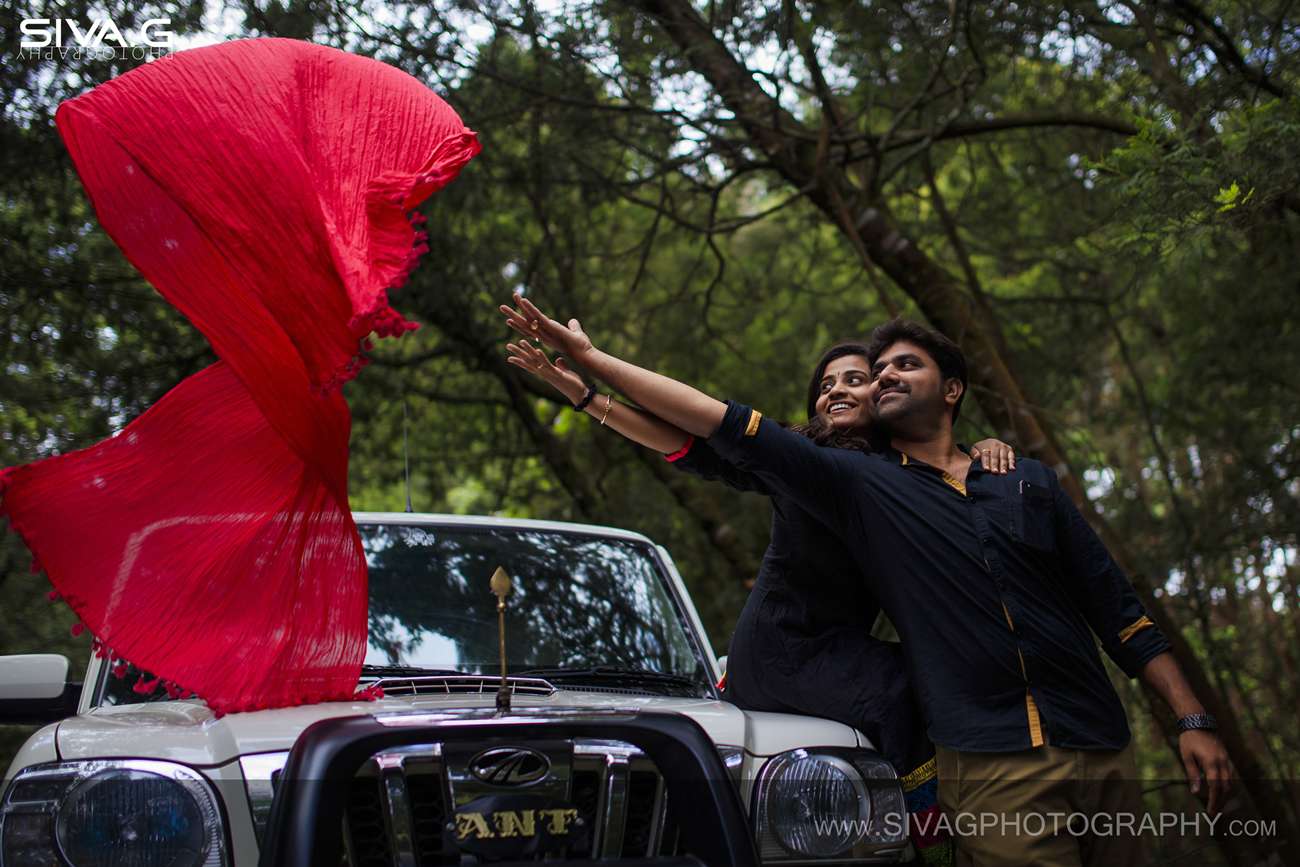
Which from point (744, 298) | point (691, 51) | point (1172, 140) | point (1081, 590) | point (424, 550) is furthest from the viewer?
point (744, 298)

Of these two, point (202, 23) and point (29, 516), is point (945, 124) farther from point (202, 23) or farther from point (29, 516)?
point (29, 516)

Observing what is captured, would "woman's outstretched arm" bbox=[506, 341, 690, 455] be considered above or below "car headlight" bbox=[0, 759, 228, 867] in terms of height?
above

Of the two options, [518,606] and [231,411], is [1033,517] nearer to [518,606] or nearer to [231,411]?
[518,606]

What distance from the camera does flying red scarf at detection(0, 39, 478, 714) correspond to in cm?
291

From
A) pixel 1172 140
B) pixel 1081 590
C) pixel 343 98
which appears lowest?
pixel 1081 590

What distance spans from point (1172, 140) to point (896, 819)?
298cm

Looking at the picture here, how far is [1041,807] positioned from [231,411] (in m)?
2.26

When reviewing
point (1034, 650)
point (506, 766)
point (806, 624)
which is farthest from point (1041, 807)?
point (506, 766)

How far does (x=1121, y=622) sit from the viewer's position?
3.38m

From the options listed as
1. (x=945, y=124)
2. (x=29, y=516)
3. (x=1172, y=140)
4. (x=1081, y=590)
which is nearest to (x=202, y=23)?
(x=945, y=124)

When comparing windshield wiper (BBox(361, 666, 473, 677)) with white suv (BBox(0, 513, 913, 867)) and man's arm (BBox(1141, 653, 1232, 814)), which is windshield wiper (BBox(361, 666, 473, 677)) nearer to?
white suv (BBox(0, 513, 913, 867))

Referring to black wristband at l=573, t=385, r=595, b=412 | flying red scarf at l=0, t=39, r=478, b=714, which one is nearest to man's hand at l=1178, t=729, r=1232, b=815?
black wristband at l=573, t=385, r=595, b=412

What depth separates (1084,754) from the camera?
10.1ft

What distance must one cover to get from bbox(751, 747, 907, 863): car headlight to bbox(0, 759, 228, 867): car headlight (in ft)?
4.01
